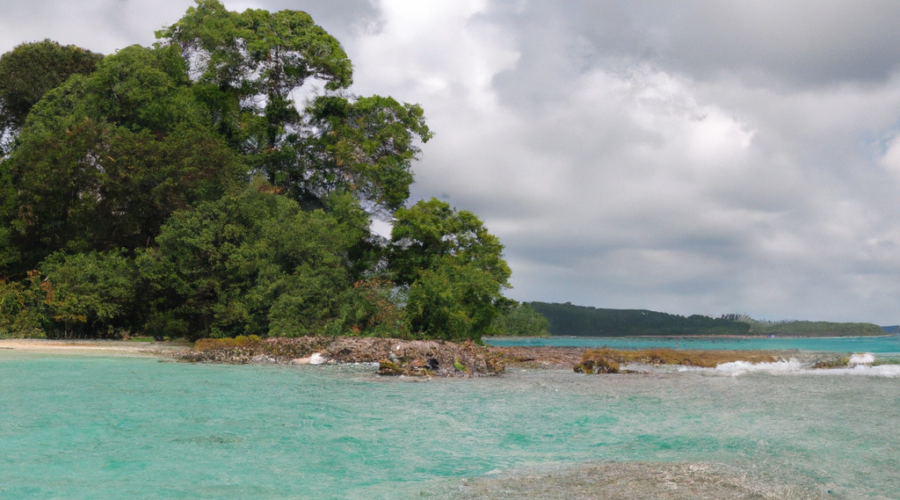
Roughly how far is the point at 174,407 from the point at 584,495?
707 centimetres

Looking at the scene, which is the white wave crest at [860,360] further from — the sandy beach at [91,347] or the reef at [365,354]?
the sandy beach at [91,347]

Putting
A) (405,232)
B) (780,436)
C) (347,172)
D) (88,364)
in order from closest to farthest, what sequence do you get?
(780,436) → (88,364) → (405,232) → (347,172)

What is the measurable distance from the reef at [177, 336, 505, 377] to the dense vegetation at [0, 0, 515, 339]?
3400 millimetres

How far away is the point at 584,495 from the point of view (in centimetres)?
518

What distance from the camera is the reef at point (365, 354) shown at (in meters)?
17.3

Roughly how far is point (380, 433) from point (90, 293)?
2213 centimetres

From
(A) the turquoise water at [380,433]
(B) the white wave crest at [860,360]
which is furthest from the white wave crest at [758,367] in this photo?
(A) the turquoise water at [380,433]

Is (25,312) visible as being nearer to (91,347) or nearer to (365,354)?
(91,347)

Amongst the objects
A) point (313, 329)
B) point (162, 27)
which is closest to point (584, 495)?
point (313, 329)

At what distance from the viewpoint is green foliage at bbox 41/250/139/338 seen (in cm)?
2517

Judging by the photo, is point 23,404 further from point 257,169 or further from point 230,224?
point 257,169

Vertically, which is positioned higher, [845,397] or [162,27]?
[162,27]

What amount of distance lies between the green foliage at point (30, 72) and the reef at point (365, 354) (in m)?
25.9

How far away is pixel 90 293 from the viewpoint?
25578 mm
